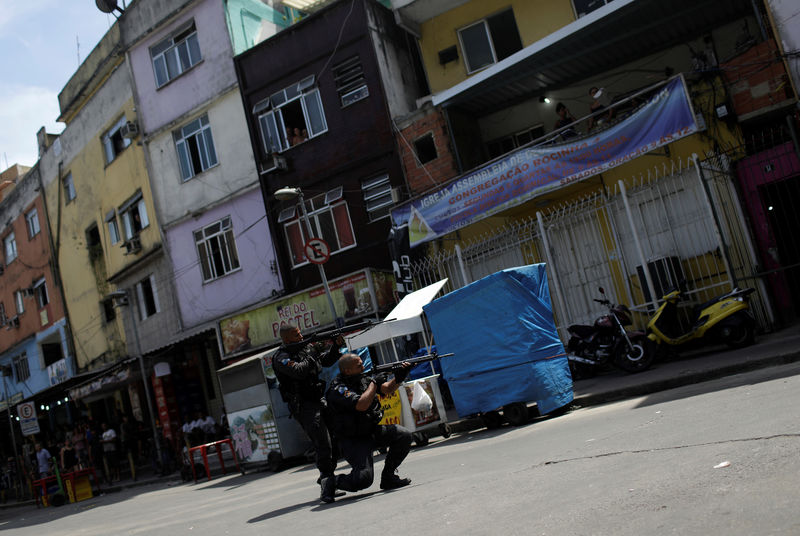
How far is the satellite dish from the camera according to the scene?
2603 cm

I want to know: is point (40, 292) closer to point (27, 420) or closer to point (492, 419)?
point (27, 420)

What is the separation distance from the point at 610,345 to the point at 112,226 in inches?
862

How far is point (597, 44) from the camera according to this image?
15.5 metres

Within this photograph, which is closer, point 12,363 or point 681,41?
point 681,41

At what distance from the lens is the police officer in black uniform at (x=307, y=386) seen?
7722 millimetres

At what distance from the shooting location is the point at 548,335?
33.9 ft

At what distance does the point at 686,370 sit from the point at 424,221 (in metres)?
7.94

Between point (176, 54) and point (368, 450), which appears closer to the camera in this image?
point (368, 450)

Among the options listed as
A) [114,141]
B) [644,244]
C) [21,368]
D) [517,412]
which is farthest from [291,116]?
[21,368]

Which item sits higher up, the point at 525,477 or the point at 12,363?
the point at 12,363

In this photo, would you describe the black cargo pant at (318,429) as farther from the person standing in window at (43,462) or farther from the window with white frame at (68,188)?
the window with white frame at (68,188)

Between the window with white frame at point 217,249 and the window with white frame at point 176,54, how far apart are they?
18.5 feet

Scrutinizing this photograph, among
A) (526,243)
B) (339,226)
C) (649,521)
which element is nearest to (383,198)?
(339,226)

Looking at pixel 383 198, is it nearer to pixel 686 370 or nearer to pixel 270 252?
pixel 270 252
